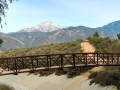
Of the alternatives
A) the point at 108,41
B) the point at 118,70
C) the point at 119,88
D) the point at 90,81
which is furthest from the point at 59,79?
the point at 108,41

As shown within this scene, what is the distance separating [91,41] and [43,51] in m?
14.3

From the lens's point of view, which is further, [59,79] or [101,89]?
[59,79]

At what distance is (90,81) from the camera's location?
1476 inches

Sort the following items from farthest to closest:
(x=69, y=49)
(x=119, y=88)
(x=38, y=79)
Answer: (x=69, y=49)
(x=38, y=79)
(x=119, y=88)

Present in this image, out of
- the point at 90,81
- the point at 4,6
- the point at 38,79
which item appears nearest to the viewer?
the point at 4,6

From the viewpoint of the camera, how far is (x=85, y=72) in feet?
146

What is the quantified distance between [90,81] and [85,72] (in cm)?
700

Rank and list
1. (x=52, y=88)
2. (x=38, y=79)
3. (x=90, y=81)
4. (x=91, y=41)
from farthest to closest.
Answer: (x=91, y=41), (x=38, y=79), (x=52, y=88), (x=90, y=81)

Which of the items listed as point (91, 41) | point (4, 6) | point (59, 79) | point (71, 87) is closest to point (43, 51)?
point (91, 41)

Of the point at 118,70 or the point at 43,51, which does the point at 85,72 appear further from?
the point at 43,51

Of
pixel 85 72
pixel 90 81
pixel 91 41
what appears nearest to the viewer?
pixel 90 81

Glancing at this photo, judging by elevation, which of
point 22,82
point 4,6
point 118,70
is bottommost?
point 22,82

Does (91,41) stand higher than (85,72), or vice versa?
(91,41)

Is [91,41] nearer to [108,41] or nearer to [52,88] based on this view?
[108,41]
